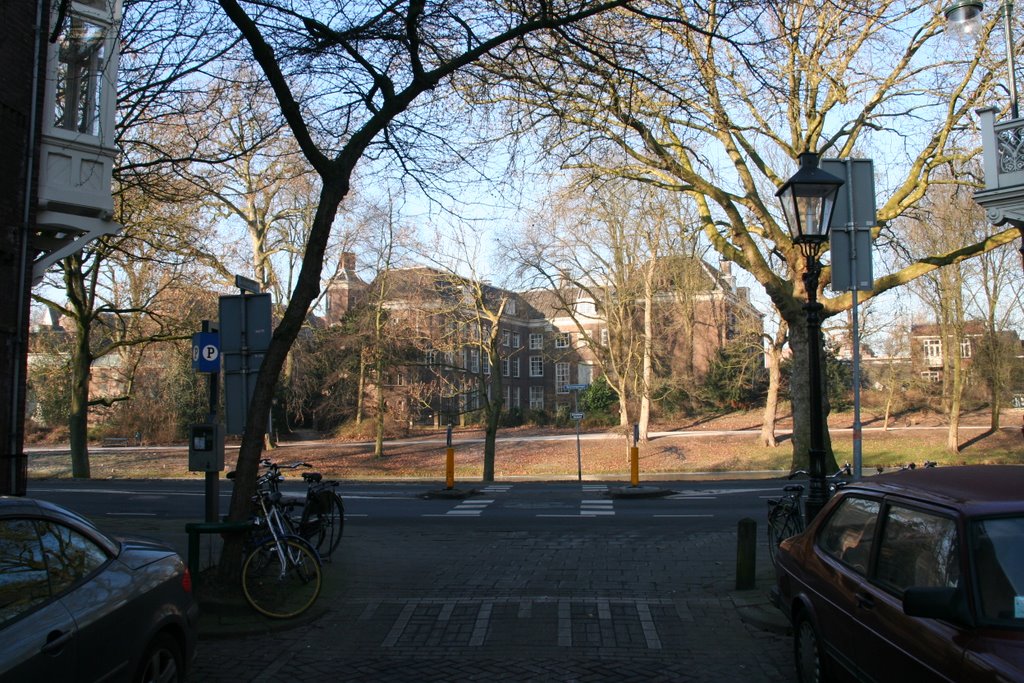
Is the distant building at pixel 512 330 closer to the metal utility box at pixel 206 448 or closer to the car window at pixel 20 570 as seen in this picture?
the metal utility box at pixel 206 448

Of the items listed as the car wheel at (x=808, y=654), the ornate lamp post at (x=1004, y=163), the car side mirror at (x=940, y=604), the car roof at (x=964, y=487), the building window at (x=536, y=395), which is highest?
the ornate lamp post at (x=1004, y=163)

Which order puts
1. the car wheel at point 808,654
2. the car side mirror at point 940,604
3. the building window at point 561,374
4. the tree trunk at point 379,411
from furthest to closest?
the building window at point 561,374
the tree trunk at point 379,411
the car wheel at point 808,654
the car side mirror at point 940,604

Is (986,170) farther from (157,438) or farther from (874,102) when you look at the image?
(157,438)

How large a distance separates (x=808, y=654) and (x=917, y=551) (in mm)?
1504

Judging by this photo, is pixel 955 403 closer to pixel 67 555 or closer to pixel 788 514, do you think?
pixel 788 514

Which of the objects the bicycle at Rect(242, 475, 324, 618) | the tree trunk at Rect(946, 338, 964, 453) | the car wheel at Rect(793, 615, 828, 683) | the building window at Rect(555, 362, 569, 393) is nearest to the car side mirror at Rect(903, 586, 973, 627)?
the car wheel at Rect(793, 615, 828, 683)

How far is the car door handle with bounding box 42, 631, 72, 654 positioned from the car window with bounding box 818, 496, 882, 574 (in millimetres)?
3862

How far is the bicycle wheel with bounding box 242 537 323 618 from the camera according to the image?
6961mm

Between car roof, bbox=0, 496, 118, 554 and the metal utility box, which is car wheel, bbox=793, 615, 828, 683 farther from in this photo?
the metal utility box

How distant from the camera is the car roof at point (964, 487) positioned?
3.57m

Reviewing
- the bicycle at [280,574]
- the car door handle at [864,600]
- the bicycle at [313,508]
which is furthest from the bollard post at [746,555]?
the bicycle at [313,508]

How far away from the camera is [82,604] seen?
3.89 meters

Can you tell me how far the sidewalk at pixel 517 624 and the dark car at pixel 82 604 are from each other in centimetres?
115

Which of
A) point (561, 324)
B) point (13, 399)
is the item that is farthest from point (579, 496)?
point (561, 324)
